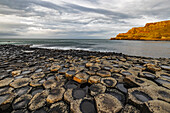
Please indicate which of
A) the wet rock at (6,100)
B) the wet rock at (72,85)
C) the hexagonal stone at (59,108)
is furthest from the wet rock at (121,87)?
the wet rock at (6,100)

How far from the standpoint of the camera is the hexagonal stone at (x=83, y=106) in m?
1.91

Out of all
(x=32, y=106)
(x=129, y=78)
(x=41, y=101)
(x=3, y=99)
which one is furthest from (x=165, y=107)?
(x=3, y=99)

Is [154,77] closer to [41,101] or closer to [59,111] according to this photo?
[59,111]

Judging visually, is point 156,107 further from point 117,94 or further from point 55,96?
point 55,96

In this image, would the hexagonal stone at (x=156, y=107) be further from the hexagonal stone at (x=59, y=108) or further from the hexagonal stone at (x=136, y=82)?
the hexagonal stone at (x=59, y=108)

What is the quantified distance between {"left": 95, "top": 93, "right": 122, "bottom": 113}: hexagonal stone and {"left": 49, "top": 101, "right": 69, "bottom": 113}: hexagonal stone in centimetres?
89

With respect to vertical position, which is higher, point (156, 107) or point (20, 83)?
point (156, 107)

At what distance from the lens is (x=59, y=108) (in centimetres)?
200

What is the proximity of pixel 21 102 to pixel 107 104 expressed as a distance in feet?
8.48

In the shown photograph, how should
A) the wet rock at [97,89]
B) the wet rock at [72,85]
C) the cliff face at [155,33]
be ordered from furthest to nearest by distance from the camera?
the cliff face at [155,33] < the wet rock at [72,85] < the wet rock at [97,89]

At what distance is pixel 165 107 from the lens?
1.80 meters

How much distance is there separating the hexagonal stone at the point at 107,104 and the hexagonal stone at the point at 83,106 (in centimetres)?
18

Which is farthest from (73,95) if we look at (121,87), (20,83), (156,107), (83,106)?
(20,83)

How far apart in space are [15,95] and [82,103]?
7.48 feet
